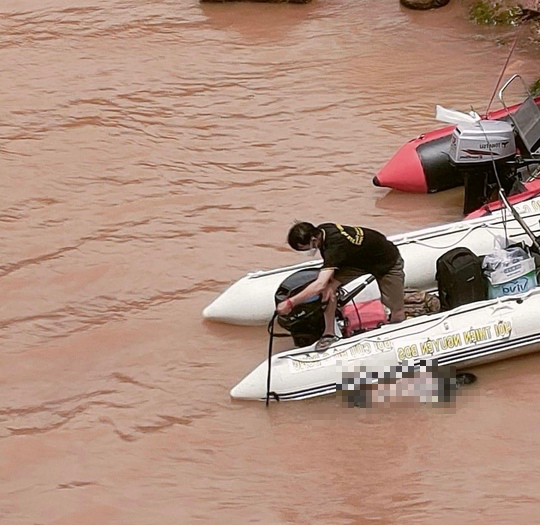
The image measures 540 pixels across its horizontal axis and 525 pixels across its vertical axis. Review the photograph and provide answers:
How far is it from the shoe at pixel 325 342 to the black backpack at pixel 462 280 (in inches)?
34.9

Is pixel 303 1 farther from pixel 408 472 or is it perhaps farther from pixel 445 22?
pixel 408 472

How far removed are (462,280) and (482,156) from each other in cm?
179

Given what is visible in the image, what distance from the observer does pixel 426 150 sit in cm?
1024

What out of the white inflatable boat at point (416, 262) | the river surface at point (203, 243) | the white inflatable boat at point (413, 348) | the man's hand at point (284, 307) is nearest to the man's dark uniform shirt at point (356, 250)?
the man's hand at point (284, 307)

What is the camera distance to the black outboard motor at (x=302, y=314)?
26.1 ft

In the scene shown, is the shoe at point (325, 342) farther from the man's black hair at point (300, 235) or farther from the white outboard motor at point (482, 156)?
the white outboard motor at point (482, 156)

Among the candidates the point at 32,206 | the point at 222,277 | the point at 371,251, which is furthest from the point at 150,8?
the point at 371,251

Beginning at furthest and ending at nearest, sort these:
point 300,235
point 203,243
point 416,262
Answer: point 203,243, point 416,262, point 300,235

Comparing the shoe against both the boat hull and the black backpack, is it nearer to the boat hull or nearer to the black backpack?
the black backpack

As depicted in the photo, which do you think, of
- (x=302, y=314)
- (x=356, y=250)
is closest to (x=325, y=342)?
(x=302, y=314)

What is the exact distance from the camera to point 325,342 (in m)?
7.86

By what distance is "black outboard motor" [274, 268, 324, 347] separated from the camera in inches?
313

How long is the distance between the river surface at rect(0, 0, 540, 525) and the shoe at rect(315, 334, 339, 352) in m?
0.35

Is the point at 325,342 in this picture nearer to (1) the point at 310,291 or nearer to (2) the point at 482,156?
(1) the point at 310,291
